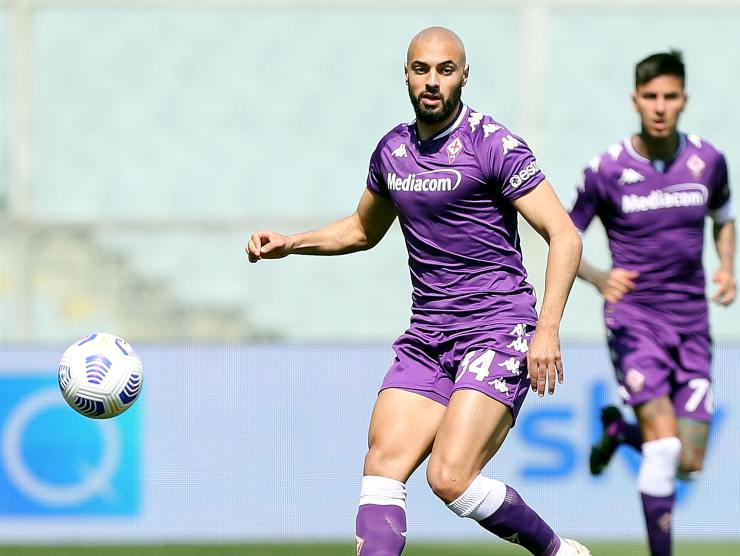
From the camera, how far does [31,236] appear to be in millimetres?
12086

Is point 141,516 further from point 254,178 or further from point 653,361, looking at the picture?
point 254,178

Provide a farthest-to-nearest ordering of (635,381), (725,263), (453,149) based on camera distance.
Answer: (725,263)
(635,381)
(453,149)

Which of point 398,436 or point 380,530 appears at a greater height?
point 398,436

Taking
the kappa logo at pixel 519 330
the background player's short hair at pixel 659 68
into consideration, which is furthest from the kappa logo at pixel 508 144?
the background player's short hair at pixel 659 68

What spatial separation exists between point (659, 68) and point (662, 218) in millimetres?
700

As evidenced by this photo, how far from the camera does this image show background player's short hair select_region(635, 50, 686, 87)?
6.86 m

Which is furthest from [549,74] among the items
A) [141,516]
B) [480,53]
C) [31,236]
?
[141,516]

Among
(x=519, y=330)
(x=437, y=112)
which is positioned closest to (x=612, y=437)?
(x=519, y=330)

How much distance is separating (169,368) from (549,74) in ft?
16.9

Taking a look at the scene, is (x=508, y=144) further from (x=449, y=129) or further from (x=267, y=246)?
(x=267, y=246)

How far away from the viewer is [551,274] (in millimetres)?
5301

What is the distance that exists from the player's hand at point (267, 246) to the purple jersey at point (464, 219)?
0.48 metres

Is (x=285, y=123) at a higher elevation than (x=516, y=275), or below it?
higher

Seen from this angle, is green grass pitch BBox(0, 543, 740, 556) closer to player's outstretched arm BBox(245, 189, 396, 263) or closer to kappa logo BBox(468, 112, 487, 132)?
player's outstretched arm BBox(245, 189, 396, 263)
